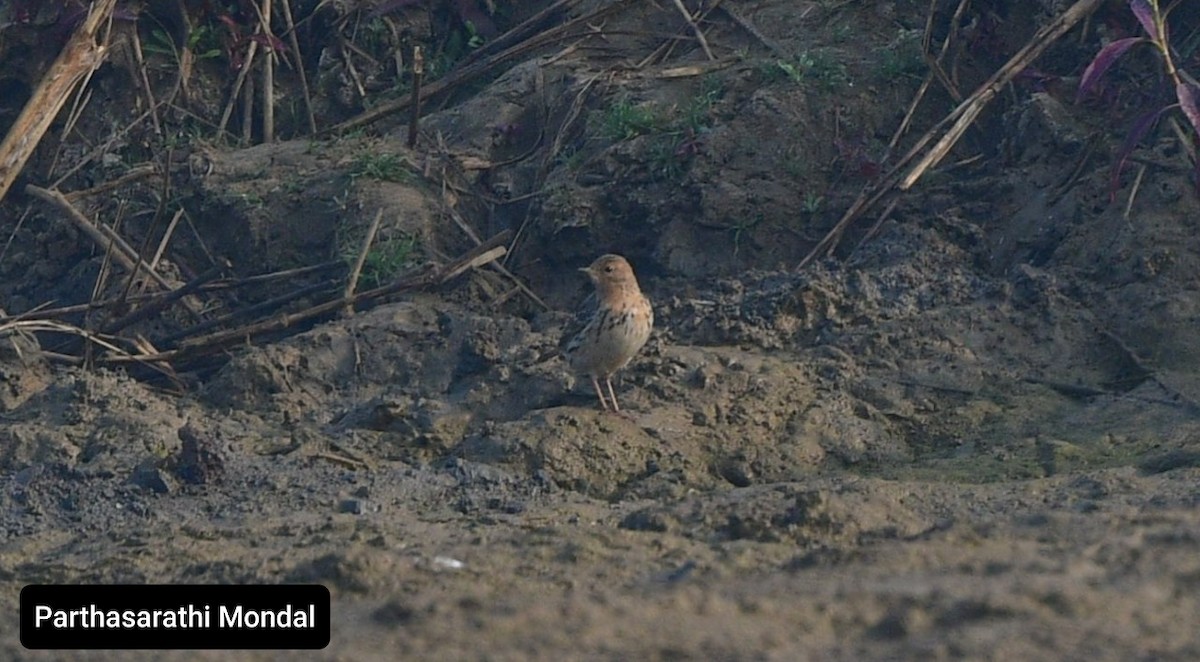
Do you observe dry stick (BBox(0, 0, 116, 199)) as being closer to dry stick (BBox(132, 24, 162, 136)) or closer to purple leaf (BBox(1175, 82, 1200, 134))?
dry stick (BBox(132, 24, 162, 136))

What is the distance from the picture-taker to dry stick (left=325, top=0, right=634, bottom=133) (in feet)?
31.9

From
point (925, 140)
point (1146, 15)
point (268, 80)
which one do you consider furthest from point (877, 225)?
point (268, 80)

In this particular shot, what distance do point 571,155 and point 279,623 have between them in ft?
15.8

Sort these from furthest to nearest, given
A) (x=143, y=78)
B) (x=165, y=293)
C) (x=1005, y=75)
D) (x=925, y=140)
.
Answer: (x=143, y=78) → (x=165, y=293) → (x=1005, y=75) → (x=925, y=140)

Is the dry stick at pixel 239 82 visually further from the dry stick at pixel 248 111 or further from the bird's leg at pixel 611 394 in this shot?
the bird's leg at pixel 611 394

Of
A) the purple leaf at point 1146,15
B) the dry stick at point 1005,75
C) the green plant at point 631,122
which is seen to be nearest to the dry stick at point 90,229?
the green plant at point 631,122

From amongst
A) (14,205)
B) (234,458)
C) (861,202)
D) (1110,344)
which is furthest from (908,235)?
(14,205)

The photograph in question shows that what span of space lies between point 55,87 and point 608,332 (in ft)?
14.4

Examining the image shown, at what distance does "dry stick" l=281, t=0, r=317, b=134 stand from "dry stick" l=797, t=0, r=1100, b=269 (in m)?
3.31

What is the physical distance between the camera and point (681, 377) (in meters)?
7.13

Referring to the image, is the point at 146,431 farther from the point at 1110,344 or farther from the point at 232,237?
the point at 1110,344

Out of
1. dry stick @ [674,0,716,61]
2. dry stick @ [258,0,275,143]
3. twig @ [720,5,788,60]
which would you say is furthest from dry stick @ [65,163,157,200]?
twig @ [720,5,788,60]

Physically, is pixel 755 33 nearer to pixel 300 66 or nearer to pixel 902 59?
pixel 902 59

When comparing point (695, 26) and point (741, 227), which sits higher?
point (695, 26)
